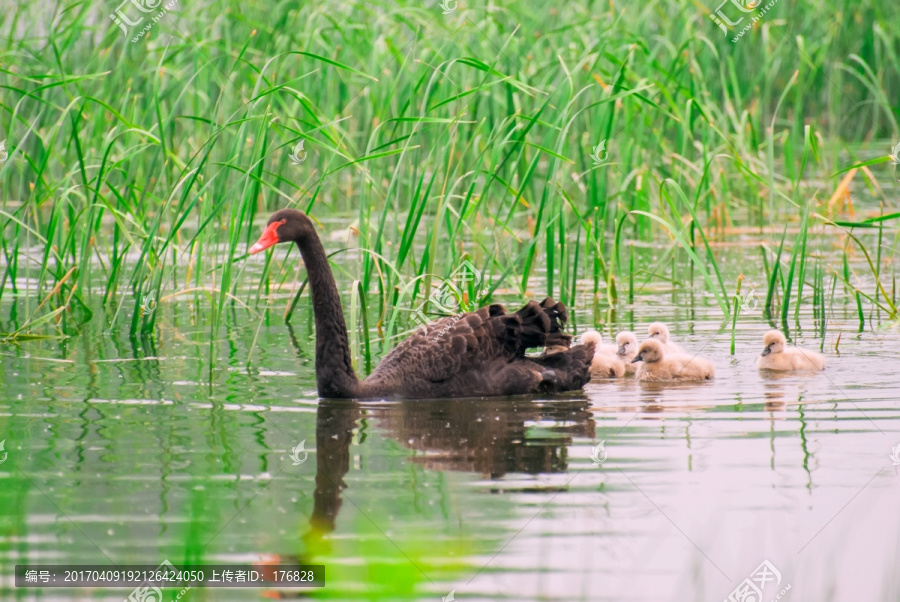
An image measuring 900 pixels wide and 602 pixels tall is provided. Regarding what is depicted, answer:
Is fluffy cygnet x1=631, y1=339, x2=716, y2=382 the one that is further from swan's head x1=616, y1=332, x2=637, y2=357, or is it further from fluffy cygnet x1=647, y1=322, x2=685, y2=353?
swan's head x1=616, y1=332, x2=637, y2=357

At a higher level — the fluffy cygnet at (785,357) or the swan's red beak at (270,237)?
the swan's red beak at (270,237)

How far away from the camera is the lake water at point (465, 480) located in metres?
4.17

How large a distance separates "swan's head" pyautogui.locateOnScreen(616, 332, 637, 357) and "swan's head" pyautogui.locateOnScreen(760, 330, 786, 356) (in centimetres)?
74

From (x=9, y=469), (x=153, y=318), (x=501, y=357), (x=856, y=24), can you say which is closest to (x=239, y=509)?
(x=9, y=469)

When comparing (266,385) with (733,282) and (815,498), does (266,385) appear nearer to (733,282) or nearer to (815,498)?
(815,498)

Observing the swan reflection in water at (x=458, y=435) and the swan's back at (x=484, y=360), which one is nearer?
the swan reflection in water at (x=458, y=435)

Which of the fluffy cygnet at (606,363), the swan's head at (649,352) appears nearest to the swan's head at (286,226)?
the fluffy cygnet at (606,363)

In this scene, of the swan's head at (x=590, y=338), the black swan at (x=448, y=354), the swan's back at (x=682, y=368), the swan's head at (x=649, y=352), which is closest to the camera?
the black swan at (x=448, y=354)

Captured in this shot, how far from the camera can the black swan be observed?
666cm

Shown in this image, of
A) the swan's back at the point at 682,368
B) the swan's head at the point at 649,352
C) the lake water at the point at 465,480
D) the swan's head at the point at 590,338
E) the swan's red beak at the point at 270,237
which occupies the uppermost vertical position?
the swan's red beak at the point at 270,237

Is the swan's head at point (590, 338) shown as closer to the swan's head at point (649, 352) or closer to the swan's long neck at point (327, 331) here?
the swan's head at point (649, 352)

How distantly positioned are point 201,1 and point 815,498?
921 cm

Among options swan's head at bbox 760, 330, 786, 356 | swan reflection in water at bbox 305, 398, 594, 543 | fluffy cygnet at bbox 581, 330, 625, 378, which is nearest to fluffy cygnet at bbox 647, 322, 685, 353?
fluffy cygnet at bbox 581, 330, 625, 378

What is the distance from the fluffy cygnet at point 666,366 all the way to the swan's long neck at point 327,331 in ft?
5.23
